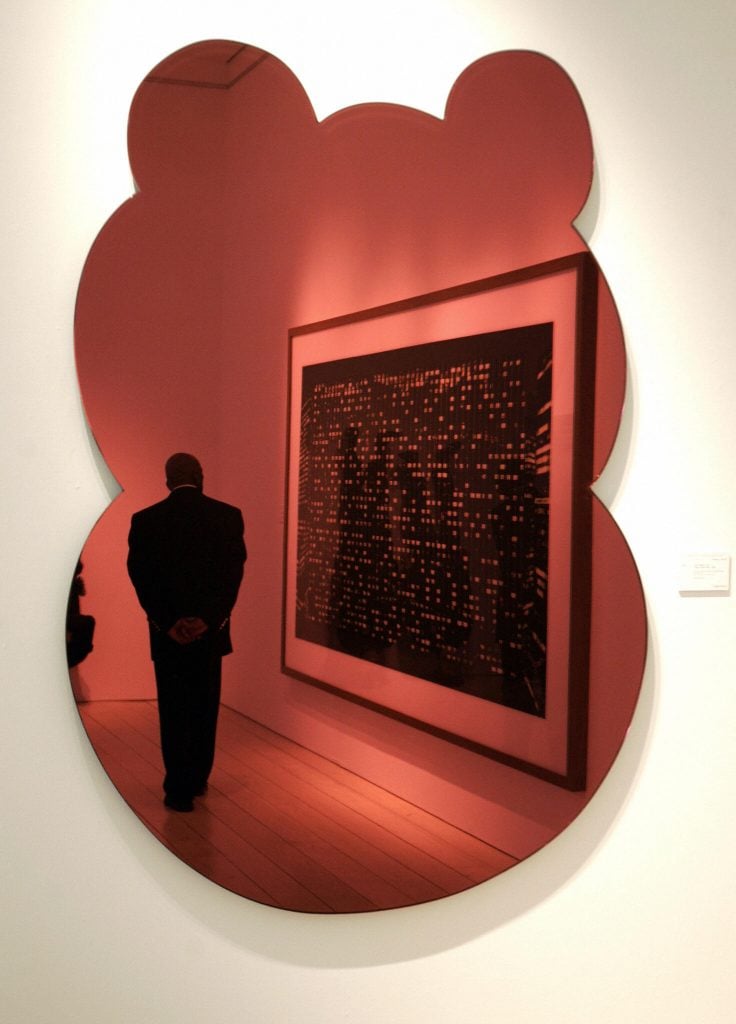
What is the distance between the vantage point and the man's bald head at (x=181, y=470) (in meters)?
1.34

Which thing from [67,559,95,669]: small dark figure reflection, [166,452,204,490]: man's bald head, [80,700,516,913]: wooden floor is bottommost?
[80,700,516,913]: wooden floor

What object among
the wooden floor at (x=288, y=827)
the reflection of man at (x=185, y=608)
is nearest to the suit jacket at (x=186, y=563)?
the reflection of man at (x=185, y=608)

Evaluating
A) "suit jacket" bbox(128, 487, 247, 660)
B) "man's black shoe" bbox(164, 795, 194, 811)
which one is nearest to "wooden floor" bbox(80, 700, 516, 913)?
"man's black shoe" bbox(164, 795, 194, 811)

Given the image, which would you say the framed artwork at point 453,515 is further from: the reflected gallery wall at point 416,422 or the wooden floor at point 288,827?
the wooden floor at point 288,827

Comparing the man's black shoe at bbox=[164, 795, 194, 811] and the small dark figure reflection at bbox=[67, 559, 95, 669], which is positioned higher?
the small dark figure reflection at bbox=[67, 559, 95, 669]

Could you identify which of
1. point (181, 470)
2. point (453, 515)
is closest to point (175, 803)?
point (181, 470)

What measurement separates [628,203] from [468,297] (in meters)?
0.35

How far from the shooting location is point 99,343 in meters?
1.31

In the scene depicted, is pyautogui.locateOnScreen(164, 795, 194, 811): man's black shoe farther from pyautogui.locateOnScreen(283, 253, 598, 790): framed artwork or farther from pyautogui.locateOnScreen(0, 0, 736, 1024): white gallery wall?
pyautogui.locateOnScreen(283, 253, 598, 790): framed artwork

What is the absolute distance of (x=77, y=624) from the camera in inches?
51.3

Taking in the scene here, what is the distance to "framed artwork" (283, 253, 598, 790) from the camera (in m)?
1.44

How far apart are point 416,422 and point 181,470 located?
361 mm

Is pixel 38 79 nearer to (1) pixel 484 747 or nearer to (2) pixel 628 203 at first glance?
(2) pixel 628 203

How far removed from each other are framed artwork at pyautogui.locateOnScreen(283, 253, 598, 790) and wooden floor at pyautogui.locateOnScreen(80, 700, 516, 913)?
0.44ft
